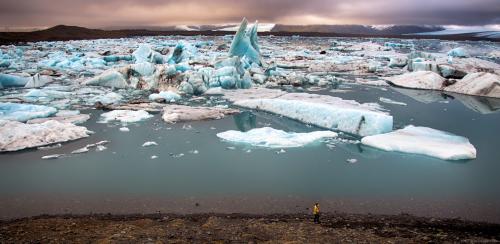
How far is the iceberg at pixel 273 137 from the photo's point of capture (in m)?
9.14

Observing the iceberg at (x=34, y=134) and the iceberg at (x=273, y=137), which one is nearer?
the iceberg at (x=34, y=134)

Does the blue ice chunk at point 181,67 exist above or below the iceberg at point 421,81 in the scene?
above

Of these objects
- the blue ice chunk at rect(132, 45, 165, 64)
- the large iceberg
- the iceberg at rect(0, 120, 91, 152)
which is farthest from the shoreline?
the blue ice chunk at rect(132, 45, 165, 64)

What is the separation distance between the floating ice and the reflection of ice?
31.6 ft

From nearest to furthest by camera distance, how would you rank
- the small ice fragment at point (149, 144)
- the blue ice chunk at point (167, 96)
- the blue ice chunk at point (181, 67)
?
1. the small ice fragment at point (149, 144)
2. the blue ice chunk at point (167, 96)
3. the blue ice chunk at point (181, 67)

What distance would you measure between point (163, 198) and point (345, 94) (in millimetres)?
10750

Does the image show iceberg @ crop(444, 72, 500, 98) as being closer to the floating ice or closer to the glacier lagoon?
the glacier lagoon

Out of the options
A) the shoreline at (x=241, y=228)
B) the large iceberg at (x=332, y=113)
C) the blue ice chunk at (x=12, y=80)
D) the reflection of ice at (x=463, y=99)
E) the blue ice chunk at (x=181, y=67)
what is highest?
the blue ice chunk at (x=181, y=67)

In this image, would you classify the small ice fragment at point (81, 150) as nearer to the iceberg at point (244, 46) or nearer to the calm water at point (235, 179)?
the calm water at point (235, 179)

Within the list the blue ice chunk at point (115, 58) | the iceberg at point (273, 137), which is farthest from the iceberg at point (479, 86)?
the blue ice chunk at point (115, 58)

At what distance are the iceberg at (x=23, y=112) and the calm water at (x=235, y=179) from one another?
2.18 m

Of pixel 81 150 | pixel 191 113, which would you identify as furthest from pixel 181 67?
pixel 81 150

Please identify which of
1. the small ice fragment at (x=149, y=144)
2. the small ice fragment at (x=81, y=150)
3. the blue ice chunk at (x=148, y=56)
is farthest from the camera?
the blue ice chunk at (x=148, y=56)

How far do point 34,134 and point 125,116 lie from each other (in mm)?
2777
